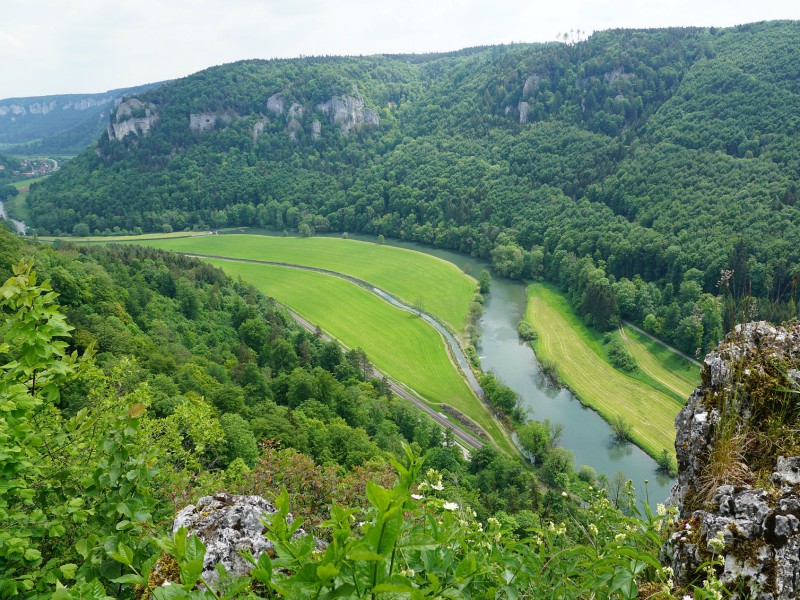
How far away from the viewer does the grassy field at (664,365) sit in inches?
1843

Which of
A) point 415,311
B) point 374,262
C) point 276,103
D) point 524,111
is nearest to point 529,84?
point 524,111

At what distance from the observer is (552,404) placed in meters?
45.8

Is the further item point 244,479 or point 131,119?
point 131,119

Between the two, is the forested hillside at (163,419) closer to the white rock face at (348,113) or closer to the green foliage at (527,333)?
the green foliage at (527,333)

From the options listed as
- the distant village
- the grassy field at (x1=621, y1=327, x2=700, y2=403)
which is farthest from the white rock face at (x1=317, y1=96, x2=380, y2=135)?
the grassy field at (x1=621, y1=327, x2=700, y2=403)

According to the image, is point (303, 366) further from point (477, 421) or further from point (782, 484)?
point (782, 484)

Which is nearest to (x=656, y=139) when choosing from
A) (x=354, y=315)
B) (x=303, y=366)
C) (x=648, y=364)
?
(x=648, y=364)

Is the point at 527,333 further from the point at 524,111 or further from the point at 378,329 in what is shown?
the point at 524,111

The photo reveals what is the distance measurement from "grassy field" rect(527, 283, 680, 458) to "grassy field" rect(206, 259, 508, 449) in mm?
10757

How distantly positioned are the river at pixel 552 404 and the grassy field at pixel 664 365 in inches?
364

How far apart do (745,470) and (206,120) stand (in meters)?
174

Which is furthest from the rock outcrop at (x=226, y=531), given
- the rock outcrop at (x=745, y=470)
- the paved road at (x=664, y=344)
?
the paved road at (x=664, y=344)

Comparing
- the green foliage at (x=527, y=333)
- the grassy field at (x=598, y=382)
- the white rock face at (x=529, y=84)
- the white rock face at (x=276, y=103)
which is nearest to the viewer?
the grassy field at (x=598, y=382)

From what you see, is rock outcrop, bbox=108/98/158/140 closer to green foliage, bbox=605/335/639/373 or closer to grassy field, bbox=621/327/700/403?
green foliage, bbox=605/335/639/373
